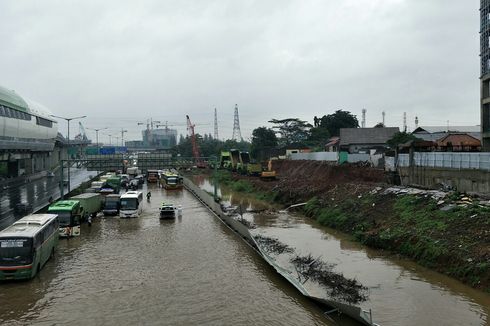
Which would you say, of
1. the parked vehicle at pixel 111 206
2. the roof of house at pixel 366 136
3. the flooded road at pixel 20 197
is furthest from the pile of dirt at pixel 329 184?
the flooded road at pixel 20 197

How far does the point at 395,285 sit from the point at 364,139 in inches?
2542

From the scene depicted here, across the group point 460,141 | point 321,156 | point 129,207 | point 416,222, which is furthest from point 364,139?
point 416,222

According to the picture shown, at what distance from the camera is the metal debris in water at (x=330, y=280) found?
63.9 feet

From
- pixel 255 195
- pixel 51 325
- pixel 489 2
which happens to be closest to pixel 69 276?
pixel 51 325

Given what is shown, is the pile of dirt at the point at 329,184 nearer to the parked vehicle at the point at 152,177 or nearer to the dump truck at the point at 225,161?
the dump truck at the point at 225,161

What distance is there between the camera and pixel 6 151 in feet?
156

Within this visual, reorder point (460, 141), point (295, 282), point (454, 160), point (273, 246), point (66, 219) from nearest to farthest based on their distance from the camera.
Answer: point (295, 282), point (273, 246), point (66, 219), point (454, 160), point (460, 141)

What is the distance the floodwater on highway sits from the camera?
17625 mm

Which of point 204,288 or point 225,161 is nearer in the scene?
point 204,288

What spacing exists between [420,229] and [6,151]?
4214 cm

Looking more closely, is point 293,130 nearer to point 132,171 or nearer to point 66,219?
point 132,171

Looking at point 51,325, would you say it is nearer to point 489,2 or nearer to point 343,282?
point 343,282

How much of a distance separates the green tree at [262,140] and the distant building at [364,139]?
49.2m

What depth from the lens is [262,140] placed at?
138125 millimetres
